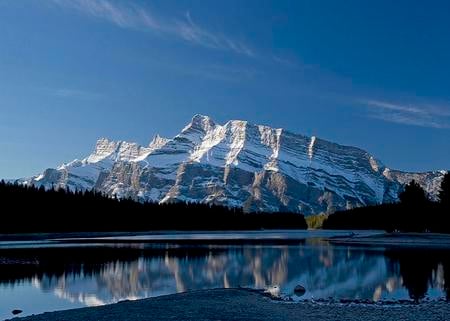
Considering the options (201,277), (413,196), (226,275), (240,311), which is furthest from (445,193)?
(240,311)

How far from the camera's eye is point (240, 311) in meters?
31.0

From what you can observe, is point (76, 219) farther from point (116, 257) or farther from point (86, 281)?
point (86, 281)

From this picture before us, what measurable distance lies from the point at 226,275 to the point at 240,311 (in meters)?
23.2

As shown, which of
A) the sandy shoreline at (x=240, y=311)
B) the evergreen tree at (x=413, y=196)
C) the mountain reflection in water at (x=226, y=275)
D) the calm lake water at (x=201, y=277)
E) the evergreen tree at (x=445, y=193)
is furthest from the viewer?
the evergreen tree at (x=413, y=196)

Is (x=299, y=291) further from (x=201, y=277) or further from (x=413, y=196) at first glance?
(x=413, y=196)

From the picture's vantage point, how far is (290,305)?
33.6 metres

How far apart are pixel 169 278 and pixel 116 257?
25.4 m

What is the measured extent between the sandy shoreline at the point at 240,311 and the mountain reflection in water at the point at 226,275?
14.9ft

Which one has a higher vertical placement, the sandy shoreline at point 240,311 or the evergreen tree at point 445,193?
the evergreen tree at point 445,193

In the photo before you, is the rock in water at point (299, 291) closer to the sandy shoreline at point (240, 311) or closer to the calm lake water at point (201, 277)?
the calm lake water at point (201, 277)

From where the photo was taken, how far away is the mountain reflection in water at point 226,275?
41.7 meters

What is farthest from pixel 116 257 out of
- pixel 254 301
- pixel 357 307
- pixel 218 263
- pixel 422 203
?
pixel 422 203

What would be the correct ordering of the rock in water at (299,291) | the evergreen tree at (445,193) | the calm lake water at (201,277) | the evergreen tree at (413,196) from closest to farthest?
the calm lake water at (201,277) → the rock in water at (299,291) → the evergreen tree at (445,193) → the evergreen tree at (413,196)

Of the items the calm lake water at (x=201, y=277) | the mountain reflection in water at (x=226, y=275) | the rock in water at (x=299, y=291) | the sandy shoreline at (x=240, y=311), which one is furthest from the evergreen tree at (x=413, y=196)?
the sandy shoreline at (x=240, y=311)
